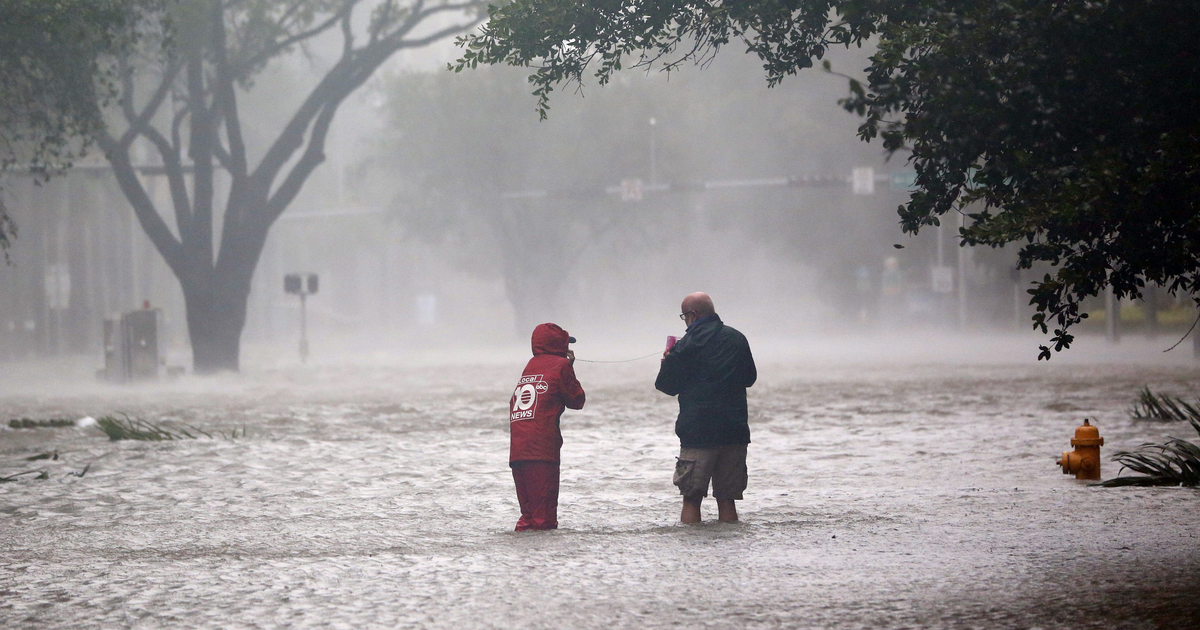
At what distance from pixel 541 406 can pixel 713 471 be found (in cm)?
120

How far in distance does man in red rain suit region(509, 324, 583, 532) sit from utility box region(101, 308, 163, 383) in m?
21.6

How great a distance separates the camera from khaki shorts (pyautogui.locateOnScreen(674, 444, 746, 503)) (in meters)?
8.93

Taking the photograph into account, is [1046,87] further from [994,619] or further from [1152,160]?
[994,619]

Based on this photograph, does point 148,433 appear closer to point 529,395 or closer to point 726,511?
point 529,395

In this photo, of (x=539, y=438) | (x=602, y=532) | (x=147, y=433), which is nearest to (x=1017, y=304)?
(x=147, y=433)

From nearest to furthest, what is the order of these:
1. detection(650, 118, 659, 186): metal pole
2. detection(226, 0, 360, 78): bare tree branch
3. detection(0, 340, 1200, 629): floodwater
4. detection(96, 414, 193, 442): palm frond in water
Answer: detection(0, 340, 1200, 629): floodwater → detection(96, 414, 193, 442): palm frond in water → detection(226, 0, 360, 78): bare tree branch → detection(650, 118, 659, 186): metal pole

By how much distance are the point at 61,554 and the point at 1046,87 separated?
624 centimetres

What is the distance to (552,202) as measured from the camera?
51281mm

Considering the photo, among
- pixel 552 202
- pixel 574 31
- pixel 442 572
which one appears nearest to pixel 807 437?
pixel 574 31

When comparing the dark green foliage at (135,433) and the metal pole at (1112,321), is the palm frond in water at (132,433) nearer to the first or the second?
the dark green foliage at (135,433)

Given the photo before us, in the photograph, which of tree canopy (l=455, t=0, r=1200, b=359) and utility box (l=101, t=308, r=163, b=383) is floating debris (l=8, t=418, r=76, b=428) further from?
tree canopy (l=455, t=0, r=1200, b=359)

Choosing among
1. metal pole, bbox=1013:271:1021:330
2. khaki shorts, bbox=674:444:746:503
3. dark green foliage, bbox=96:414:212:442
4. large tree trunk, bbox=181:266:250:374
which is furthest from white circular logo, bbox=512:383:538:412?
metal pole, bbox=1013:271:1021:330

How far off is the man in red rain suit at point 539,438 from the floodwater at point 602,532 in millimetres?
229

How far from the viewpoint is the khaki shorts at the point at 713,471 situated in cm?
893
